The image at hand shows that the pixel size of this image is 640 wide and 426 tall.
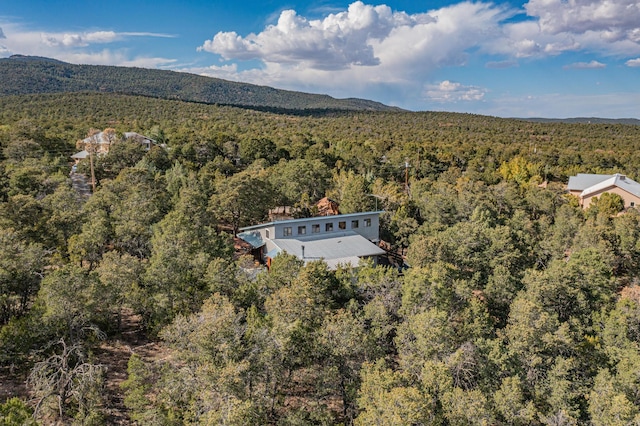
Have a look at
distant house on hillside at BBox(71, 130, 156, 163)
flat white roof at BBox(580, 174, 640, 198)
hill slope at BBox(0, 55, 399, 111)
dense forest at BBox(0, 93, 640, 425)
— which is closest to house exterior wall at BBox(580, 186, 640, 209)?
flat white roof at BBox(580, 174, 640, 198)

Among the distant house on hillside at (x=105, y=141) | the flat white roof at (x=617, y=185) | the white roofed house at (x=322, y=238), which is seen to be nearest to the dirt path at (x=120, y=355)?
the white roofed house at (x=322, y=238)

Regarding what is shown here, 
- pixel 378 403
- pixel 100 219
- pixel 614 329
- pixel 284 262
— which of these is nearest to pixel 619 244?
pixel 614 329

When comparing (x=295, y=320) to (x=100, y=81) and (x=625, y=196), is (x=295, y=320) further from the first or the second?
(x=100, y=81)

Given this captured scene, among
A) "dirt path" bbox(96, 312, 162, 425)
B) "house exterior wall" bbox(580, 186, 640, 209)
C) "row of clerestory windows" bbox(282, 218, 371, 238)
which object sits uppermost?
"house exterior wall" bbox(580, 186, 640, 209)

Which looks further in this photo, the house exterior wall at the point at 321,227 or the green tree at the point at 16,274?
the house exterior wall at the point at 321,227

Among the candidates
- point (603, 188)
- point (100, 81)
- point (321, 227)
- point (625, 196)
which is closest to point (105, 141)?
point (321, 227)

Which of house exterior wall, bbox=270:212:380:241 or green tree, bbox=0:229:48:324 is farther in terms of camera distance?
house exterior wall, bbox=270:212:380:241

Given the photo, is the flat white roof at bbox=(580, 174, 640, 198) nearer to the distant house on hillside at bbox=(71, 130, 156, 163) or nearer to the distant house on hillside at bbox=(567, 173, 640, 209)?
the distant house on hillside at bbox=(567, 173, 640, 209)

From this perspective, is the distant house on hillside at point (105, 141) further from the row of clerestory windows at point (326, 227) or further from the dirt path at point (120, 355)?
the dirt path at point (120, 355)

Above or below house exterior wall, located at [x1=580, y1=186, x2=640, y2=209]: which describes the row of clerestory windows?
below
